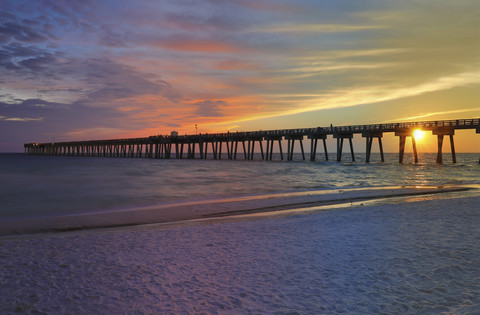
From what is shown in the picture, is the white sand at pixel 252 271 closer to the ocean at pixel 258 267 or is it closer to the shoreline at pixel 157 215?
the ocean at pixel 258 267

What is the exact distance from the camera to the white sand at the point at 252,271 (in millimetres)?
4031

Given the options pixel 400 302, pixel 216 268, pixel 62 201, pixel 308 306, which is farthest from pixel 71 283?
pixel 62 201

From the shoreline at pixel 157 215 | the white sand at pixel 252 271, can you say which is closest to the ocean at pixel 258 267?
the white sand at pixel 252 271

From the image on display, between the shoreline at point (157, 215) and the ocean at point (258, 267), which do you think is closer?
the ocean at point (258, 267)

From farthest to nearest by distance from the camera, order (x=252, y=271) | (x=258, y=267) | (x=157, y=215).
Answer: (x=157, y=215) < (x=258, y=267) < (x=252, y=271)

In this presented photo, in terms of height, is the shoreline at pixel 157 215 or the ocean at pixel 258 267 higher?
the ocean at pixel 258 267

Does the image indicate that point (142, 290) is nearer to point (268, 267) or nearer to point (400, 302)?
point (268, 267)

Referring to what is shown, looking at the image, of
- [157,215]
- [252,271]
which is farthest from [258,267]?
[157,215]

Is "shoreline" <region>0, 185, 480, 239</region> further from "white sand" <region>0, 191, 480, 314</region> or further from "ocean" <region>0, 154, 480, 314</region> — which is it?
"white sand" <region>0, 191, 480, 314</region>

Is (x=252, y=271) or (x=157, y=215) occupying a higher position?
(x=252, y=271)

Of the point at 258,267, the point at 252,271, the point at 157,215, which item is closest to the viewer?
the point at 252,271

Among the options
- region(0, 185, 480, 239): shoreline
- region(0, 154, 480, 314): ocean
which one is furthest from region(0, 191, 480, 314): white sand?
region(0, 185, 480, 239): shoreline

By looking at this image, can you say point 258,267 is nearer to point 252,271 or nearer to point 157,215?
point 252,271

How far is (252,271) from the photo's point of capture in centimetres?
514
